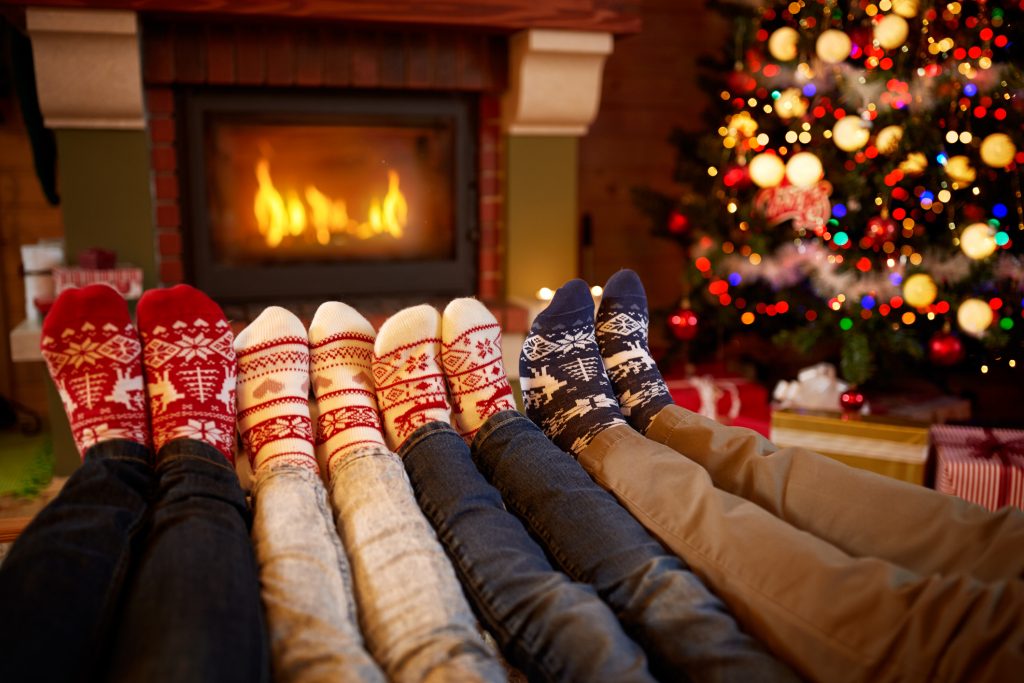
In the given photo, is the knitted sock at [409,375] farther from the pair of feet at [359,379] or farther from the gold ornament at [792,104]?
the gold ornament at [792,104]

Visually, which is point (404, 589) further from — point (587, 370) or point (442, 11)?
point (442, 11)

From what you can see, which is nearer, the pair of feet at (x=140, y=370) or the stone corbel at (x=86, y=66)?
the pair of feet at (x=140, y=370)

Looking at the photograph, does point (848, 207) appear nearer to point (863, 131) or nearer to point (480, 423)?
point (863, 131)

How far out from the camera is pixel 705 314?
254cm

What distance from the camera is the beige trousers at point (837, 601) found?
0.64 metres

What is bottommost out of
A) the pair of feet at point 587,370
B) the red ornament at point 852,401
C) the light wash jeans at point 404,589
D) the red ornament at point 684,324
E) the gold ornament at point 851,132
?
the red ornament at point 852,401

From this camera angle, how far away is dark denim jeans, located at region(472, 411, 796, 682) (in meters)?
0.69

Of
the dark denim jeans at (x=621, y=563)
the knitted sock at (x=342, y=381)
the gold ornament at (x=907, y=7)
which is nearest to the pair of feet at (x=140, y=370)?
the knitted sock at (x=342, y=381)

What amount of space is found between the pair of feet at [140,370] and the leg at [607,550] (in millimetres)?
316

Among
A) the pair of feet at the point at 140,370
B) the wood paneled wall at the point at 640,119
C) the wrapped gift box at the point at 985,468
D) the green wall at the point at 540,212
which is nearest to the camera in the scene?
the pair of feet at the point at 140,370

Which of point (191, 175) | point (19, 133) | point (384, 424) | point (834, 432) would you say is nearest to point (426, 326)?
point (384, 424)

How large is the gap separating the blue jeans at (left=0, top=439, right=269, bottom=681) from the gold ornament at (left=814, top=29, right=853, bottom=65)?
1.83 metres

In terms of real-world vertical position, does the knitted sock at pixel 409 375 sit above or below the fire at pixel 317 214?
below

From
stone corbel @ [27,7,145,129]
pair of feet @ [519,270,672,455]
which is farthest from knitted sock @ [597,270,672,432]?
stone corbel @ [27,7,145,129]
